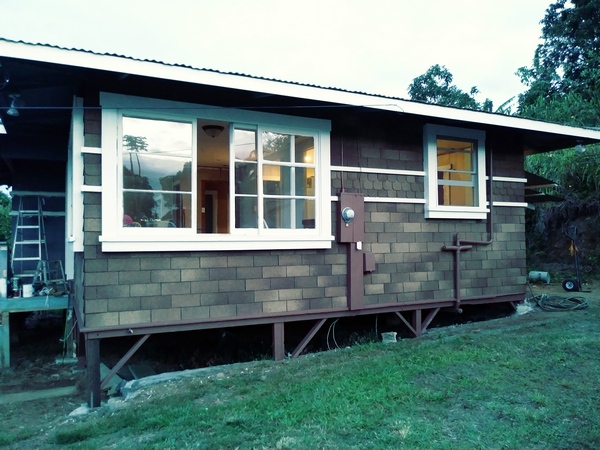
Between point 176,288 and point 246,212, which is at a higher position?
point 246,212

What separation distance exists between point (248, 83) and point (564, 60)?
77.9ft

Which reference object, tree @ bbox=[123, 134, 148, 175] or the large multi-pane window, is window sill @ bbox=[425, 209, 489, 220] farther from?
tree @ bbox=[123, 134, 148, 175]

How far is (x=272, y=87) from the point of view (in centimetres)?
572

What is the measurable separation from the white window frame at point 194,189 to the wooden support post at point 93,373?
1.02 metres

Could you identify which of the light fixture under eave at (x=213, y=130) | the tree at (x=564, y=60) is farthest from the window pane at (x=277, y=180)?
the tree at (x=564, y=60)

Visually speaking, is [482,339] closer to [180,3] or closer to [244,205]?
[244,205]

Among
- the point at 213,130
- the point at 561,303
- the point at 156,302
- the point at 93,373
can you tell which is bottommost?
the point at 93,373

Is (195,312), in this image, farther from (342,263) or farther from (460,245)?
(460,245)

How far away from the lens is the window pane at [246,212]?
6.04 meters

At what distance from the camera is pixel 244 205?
6.09 m

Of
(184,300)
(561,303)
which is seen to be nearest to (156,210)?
(184,300)

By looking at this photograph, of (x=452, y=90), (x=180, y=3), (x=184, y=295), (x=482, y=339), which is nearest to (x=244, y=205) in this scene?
(x=184, y=295)

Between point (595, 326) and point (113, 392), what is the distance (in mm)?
6016

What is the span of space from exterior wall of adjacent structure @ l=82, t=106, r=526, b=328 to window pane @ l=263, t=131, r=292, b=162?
2.15 ft
